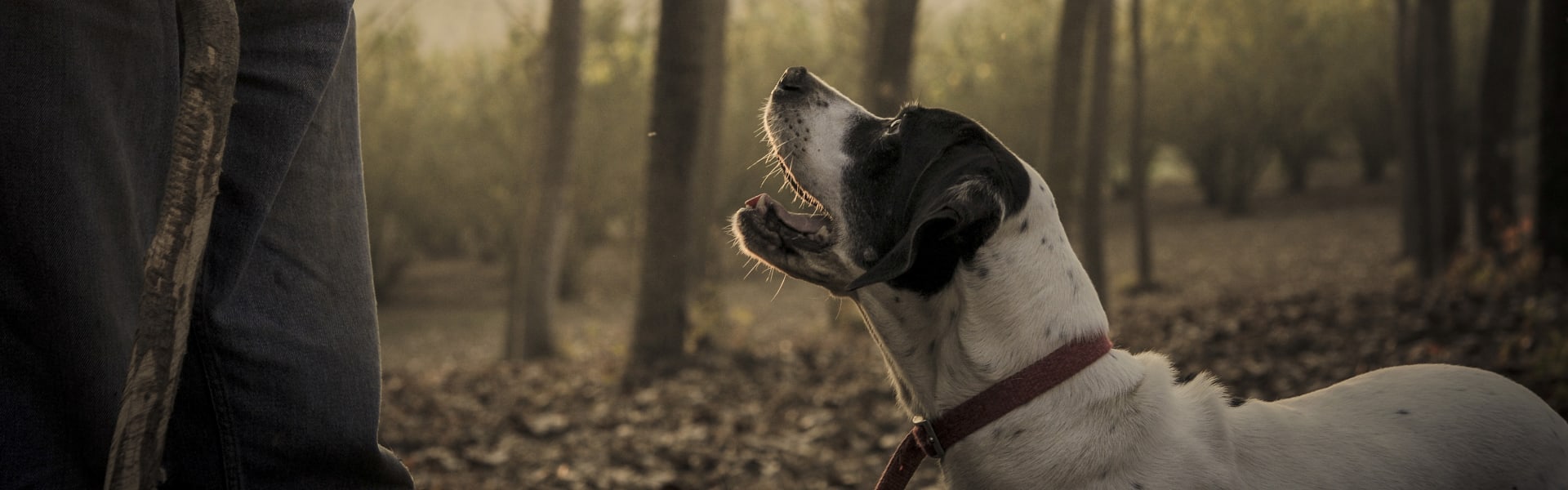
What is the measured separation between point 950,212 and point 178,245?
153cm

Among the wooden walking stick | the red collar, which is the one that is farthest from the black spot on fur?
the wooden walking stick

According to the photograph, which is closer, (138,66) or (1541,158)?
(138,66)

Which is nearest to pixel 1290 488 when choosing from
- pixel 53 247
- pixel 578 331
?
pixel 53 247

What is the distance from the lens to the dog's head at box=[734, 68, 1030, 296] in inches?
101

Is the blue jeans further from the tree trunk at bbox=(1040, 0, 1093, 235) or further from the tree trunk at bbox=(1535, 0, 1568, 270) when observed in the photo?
the tree trunk at bbox=(1040, 0, 1093, 235)

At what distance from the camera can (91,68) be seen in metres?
2.20

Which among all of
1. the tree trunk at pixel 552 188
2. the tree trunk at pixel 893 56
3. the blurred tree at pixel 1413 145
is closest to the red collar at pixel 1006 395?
the tree trunk at pixel 893 56

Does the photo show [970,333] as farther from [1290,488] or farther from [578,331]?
[578,331]

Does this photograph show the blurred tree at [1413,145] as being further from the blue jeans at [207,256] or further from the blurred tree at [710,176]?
the blue jeans at [207,256]

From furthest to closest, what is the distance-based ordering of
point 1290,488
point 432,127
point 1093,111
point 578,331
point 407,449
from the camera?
point 432,127 < point 578,331 < point 1093,111 < point 407,449 < point 1290,488

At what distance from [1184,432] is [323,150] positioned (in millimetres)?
2142

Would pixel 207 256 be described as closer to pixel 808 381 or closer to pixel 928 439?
pixel 928 439

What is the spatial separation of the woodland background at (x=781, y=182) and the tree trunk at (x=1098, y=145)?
4 centimetres

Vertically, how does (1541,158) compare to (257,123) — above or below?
below
